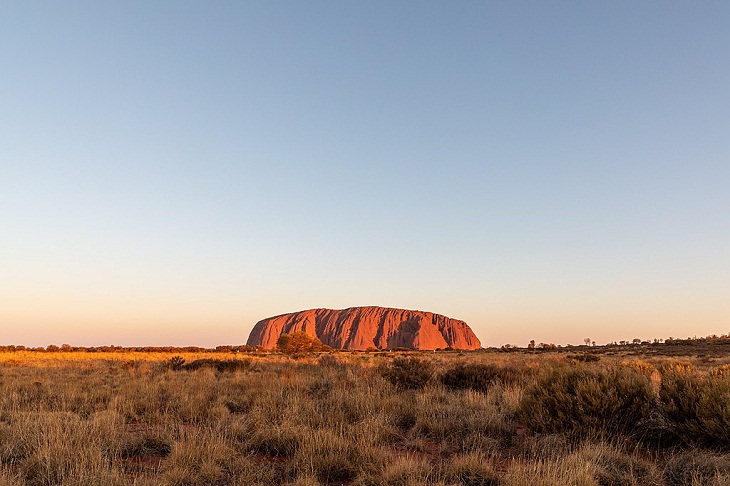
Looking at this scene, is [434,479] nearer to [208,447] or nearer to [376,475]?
[376,475]

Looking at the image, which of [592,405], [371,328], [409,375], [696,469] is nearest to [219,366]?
[409,375]

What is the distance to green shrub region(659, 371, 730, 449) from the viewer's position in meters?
5.89

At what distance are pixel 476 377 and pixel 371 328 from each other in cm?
13762

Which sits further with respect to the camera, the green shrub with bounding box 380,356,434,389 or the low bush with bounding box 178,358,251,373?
the low bush with bounding box 178,358,251,373

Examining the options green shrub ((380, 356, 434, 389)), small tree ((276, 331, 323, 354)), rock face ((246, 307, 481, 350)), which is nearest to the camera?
green shrub ((380, 356, 434, 389))

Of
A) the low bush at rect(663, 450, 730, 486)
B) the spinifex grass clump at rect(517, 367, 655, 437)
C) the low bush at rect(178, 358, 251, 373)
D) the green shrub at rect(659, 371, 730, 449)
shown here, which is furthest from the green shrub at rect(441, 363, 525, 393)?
the low bush at rect(178, 358, 251, 373)

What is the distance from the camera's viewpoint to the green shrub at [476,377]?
1211 centimetres

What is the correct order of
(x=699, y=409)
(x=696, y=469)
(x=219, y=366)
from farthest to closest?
(x=219, y=366) → (x=699, y=409) → (x=696, y=469)

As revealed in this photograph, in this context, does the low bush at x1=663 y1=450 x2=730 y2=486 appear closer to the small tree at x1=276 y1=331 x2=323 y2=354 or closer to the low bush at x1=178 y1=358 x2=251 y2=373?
the low bush at x1=178 y1=358 x2=251 y2=373

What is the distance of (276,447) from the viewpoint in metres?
6.10

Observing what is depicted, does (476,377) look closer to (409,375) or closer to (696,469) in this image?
(409,375)

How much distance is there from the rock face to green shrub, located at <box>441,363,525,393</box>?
414ft

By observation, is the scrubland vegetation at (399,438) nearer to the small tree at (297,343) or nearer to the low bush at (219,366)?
the low bush at (219,366)

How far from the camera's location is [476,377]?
40.7ft
